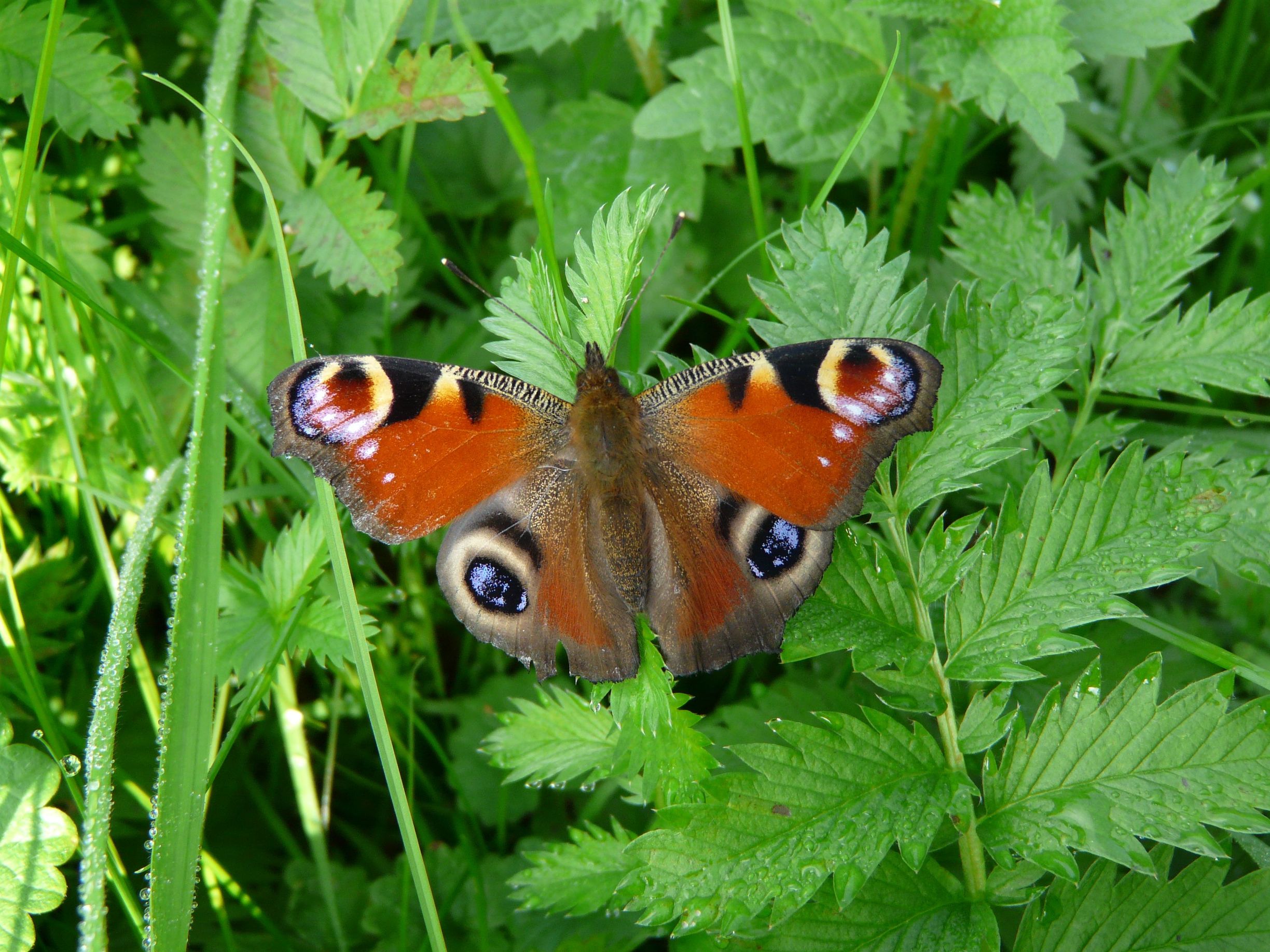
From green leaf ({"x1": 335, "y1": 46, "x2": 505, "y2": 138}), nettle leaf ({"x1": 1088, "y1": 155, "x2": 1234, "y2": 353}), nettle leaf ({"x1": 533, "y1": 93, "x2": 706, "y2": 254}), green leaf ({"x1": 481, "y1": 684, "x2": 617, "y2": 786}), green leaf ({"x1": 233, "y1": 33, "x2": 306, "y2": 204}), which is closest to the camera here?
green leaf ({"x1": 481, "y1": 684, "x2": 617, "y2": 786})

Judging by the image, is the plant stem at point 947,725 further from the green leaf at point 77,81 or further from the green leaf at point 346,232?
the green leaf at point 77,81

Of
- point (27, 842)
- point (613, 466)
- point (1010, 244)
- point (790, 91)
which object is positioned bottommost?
point (27, 842)

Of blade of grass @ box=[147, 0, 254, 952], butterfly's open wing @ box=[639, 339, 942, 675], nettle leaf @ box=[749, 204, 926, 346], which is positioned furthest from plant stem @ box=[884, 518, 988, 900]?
blade of grass @ box=[147, 0, 254, 952]

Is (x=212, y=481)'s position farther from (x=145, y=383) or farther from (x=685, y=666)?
(x=685, y=666)

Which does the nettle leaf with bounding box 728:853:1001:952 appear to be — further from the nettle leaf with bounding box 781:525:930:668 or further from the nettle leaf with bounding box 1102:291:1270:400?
the nettle leaf with bounding box 1102:291:1270:400

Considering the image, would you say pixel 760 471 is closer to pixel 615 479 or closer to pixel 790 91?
pixel 615 479

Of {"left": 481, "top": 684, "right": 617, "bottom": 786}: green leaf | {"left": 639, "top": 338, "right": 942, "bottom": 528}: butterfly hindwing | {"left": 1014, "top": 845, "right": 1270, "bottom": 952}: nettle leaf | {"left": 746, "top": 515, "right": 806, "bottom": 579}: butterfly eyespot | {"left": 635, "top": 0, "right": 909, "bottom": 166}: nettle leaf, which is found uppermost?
{"left": 635, "top": 0, "right": 909, "bottom": 166}: nettle leaf

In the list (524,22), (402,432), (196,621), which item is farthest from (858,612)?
(524,22)

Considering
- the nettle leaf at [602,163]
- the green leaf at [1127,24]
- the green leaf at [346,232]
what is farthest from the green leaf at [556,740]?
the green leaf at [1127,24]
